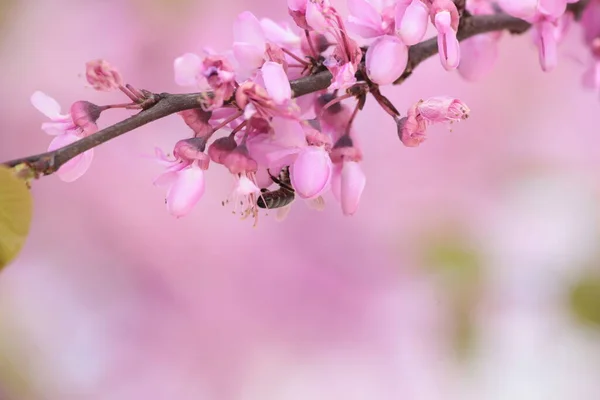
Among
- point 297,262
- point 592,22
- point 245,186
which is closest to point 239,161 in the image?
point 245,186

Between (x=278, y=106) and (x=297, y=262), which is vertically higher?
(x=278, y=106)

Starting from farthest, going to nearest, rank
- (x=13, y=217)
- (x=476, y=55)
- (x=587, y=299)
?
(x=587, y=299) < (x=476, y=55) < (x=13, y=217)

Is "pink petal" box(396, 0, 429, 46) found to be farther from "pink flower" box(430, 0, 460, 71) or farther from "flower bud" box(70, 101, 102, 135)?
"flower bud" box(70, 101, 102, 135)

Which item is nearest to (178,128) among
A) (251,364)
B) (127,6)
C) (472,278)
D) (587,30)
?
(127,6)

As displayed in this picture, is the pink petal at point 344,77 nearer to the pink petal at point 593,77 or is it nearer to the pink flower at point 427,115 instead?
the pink flower at point 427,115

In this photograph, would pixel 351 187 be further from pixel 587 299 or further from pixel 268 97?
pixel 587 299

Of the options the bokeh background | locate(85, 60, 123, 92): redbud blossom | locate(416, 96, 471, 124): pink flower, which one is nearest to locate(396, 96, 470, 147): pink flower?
locate(416, 96, 471, 124): pink flower
